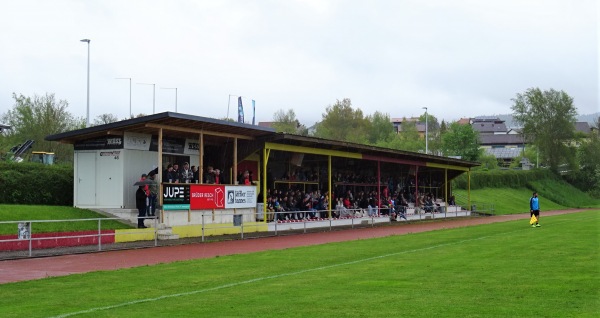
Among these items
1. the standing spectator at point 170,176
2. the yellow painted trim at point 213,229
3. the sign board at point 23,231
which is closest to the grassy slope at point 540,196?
the yellow painted trim at point 213,229

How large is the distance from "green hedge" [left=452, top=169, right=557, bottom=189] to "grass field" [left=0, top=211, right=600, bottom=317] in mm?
56336

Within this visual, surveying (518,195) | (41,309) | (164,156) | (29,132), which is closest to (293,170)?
(164,156)

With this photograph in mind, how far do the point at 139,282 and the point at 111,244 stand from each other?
1072cm

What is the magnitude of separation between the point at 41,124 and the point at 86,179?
16.4 meters

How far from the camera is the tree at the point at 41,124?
42656 mm

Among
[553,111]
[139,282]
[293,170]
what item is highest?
[553,111]

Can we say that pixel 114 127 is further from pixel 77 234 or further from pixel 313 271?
pixel 313 271

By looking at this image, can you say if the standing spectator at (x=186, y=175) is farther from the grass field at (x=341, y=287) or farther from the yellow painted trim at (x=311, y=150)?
the grass field at (x=341, y=287)

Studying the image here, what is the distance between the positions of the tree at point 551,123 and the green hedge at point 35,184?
73.9 meters

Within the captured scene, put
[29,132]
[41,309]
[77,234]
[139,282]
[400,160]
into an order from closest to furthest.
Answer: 1. [41,309]
2. [139,282]
3. [77,234]
4. [29,132]
5. [400,160]

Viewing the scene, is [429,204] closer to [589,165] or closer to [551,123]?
[551,123]

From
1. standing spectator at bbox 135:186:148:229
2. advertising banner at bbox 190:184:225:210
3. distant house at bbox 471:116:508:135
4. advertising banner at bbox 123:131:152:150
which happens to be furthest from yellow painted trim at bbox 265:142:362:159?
distant house at bbox 471:116:508:135

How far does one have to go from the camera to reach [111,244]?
78.3ft

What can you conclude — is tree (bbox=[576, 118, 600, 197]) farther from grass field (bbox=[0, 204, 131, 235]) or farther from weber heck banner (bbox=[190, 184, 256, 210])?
grass field (bbox=[0, 204, 131, 235])
